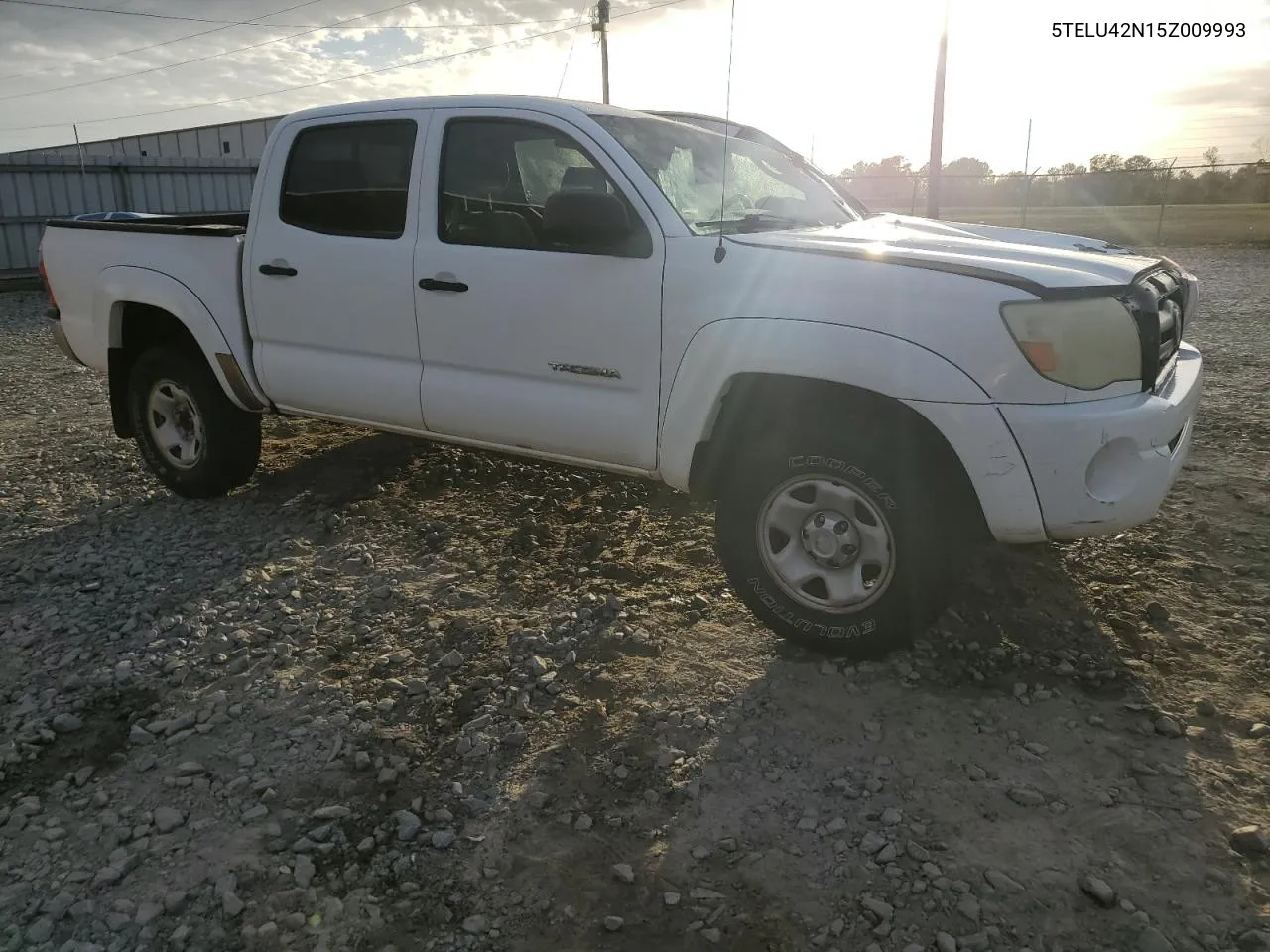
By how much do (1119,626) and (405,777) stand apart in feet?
8.81

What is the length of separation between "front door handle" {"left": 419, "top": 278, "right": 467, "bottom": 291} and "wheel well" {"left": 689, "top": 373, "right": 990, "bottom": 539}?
126cm

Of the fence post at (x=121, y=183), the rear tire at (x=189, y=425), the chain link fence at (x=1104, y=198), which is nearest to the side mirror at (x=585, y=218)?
the rear tire at (x=189, y=425)

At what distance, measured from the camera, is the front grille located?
2.99 meters

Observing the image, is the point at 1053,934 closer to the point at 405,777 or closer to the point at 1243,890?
the point at 1243,890

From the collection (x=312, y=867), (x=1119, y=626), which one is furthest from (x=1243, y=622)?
(x=312, y=867)

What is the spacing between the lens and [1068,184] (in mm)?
32844

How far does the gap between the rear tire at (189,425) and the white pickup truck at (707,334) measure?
0.03 m

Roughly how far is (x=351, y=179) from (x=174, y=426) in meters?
1.84

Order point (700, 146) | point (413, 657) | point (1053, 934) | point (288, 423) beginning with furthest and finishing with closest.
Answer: point (288, 423) < point (700, 146) < point (413, 657) < point (1053, 934)

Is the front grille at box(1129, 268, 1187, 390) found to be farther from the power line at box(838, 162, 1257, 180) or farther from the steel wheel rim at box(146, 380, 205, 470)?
the power line at box(838, 162, 1257, 180)

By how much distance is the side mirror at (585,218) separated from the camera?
3.36m

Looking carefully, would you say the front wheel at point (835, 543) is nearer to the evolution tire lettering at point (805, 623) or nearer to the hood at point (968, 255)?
the evolution tire lettering at point (805, 623)

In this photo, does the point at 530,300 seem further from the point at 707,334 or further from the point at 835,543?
the point at 835,543

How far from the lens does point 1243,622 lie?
360 centimetres
